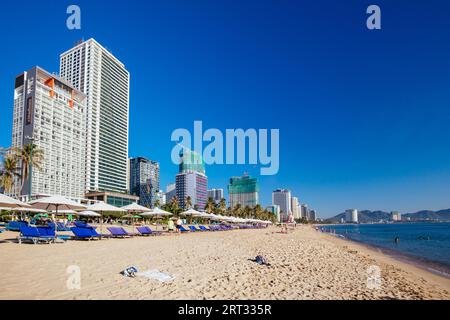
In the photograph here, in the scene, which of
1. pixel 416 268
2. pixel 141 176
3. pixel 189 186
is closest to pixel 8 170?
pixel 416 268

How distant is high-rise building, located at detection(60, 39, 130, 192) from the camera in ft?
362

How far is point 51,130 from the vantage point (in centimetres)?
9194

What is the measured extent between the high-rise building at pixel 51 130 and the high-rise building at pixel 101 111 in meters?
6.32

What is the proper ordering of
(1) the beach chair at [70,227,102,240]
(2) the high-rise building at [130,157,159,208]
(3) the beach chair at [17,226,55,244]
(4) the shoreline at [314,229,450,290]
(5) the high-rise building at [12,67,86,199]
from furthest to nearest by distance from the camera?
(2) the high-rise building at [130,157,159,208] → (5) the high-rise building at [12,67,86,199] → (1) the beach chair at [70,227,102,240] → (3) the beach chair at [17,226,55,244] → (4) the shoreline at [314,229,450,290]

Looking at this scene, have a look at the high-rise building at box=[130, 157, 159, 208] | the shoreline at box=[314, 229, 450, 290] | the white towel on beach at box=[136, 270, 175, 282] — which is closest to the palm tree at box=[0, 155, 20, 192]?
the white towel on beach at box=[136, 270, 175, 282]

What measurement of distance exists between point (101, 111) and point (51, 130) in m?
26.0

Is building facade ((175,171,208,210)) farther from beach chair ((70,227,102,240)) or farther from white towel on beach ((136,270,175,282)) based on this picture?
white towel on beach ((136,270,175,282))

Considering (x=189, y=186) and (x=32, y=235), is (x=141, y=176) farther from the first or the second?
(x=32, y=235)

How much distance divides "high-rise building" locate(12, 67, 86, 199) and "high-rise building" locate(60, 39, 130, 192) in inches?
249

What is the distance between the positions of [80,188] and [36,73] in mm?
40145

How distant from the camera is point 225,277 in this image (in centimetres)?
711
